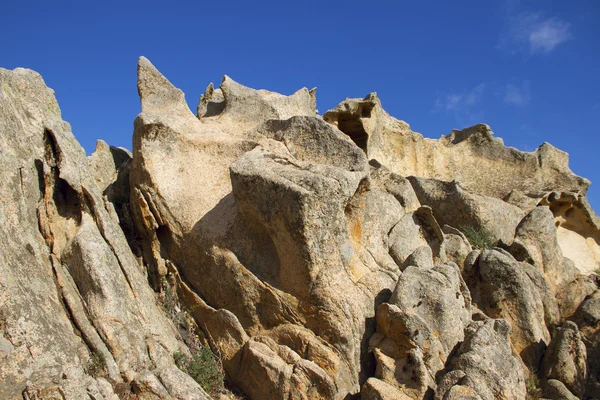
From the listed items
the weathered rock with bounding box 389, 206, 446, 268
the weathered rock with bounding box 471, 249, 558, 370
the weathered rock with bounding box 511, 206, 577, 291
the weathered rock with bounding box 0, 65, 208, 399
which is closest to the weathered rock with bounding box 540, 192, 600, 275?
the weathered rock with bounding box 511, 206, 577, 291

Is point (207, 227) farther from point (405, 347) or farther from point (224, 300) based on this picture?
point (405, 347)

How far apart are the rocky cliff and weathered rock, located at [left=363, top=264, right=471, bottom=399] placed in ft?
0.12

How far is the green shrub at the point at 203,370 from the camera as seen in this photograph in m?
11.4

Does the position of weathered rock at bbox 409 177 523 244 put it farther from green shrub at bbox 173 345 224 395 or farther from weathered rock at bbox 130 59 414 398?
green shrub at bbox 173 345 224 395

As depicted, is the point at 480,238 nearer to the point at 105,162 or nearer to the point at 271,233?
the point at 271,233

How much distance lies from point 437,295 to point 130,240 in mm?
7109

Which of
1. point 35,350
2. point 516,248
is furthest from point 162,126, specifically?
point 516,248

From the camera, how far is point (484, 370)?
10.6 metres

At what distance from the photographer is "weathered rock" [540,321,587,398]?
39.6ft

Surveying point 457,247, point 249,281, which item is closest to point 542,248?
point 457,247

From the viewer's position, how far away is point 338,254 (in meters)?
12.1

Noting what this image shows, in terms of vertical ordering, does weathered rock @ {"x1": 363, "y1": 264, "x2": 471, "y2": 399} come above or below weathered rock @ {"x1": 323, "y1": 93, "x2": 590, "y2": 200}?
below

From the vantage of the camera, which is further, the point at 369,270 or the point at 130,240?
the point at 130,240

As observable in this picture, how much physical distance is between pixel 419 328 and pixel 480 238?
20.8ft
